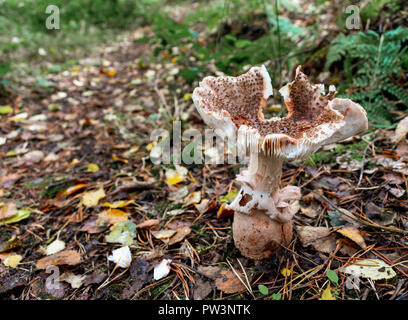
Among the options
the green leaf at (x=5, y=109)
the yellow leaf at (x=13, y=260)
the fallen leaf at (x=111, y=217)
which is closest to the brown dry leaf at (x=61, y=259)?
the yellow leaf at (x=13, y=260)

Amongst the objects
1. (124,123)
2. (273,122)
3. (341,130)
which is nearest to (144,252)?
(273,122)

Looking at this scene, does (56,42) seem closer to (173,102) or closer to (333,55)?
(173,102)

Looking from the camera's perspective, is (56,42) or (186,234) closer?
(186,234)

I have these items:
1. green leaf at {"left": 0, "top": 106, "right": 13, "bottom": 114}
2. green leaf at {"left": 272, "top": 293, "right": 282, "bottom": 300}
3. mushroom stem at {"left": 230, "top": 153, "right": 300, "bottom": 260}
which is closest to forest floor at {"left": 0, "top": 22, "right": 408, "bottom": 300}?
green leaf at {"left": 272, "top": 293, "right": 282, "bottom": 300}

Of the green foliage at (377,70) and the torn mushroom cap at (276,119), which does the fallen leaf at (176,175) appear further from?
the green foliage at (377,70)

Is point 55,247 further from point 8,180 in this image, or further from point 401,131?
point 401,131
